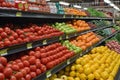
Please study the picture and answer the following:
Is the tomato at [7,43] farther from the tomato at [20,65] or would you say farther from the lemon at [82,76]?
the lemon at [82,76]

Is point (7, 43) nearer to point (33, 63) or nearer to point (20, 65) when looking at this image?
point (20, 65)

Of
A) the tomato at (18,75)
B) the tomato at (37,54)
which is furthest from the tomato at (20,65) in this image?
the tomato at (37,54)

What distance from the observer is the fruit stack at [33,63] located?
2615 millimetres

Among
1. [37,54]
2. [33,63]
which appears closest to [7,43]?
[33,63]

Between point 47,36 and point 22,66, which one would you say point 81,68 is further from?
point 22,66

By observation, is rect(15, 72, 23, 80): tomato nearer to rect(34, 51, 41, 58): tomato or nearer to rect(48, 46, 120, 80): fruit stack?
rect(34, 51, 41, 58): tomato

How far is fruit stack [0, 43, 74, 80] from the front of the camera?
2.62 meters

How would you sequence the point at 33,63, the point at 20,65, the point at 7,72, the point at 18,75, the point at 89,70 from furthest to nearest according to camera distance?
the point at 89,70, the point at 33,63, the point at 20,65, the point at 18,75, the point at 7,72

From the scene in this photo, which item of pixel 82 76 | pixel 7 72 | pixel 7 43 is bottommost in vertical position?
pixel 82 76

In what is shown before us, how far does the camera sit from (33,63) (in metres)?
3.19

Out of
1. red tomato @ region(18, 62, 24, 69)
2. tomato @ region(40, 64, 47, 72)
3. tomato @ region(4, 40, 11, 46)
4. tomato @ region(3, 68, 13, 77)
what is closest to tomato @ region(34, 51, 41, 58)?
tomato @ region(40, 64, 47, 72)

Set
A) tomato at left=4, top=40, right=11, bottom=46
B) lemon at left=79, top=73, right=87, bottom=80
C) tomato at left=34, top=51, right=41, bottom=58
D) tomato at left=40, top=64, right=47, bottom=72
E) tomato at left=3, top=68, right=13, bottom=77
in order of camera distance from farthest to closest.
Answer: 1. lemon at left=79, top=73, right=87, bottom=80
2. tomato at left=34, top=51, right=41, bottom=58
3. tomato at left=40, top=64, right=47, bottom=72
4. tomato at left=4, top=40, right=11, bottom=46
5. tomato at left=3, top=68, right=13, bottom=77

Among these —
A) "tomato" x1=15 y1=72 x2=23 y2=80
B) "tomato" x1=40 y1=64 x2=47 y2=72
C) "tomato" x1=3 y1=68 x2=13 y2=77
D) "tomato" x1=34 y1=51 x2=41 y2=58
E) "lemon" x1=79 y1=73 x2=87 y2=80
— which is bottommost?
"lemon" x1=79 y1=73 x2=87 y2=80

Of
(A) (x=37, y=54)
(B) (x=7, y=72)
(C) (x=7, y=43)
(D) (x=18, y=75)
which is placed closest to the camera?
(B) (x=7, y=72)
